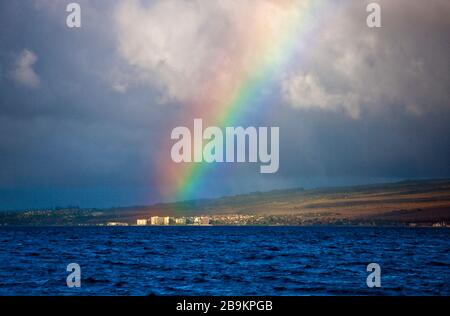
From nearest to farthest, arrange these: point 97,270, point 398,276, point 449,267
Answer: point 398,276 < point 97,270 < point 449,267

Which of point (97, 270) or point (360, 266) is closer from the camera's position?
point (97, 270)

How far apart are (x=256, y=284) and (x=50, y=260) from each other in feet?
135

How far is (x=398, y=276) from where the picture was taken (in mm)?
69562

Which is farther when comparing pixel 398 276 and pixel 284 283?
pixel 398 276
